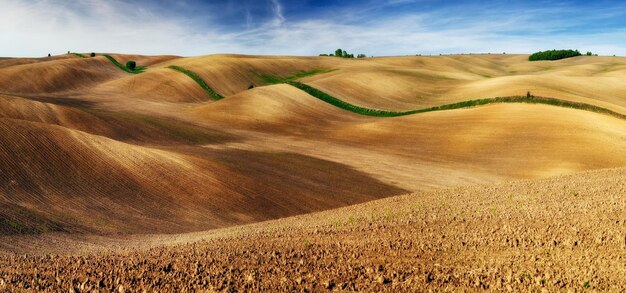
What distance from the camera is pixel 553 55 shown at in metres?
179

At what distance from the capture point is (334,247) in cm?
1280

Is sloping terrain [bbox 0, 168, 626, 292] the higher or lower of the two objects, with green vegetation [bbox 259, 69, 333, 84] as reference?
lower

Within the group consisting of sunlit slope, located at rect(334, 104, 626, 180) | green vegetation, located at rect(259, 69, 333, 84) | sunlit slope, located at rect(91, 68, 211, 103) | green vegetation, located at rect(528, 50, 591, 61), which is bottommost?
sunlit slope, located at rect(334, 104, 626, 180)

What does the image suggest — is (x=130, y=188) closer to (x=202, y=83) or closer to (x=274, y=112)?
(x=274, y=112)

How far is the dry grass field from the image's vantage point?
10539 millimetres

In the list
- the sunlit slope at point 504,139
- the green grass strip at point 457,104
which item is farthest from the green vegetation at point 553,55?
the sunlit slope at point 504,139

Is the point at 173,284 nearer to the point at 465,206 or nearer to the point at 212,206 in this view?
the point at 465,206

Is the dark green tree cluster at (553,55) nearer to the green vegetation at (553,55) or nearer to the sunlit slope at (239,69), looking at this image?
the green vegetation at (553,55)

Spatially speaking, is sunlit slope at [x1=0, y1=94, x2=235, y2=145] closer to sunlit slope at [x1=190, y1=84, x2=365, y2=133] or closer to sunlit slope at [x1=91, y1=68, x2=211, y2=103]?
sunlit slope at [x1=190, y1=84, x2=365, y2=133]

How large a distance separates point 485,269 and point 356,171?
1165 inches

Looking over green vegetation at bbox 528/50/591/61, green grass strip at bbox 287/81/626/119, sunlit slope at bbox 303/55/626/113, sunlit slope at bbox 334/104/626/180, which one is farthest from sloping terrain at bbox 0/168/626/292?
green vegetation at bbox 528/50/591/61

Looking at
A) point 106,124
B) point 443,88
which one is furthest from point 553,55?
point 106,124

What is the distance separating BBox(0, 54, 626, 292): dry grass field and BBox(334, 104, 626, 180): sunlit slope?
261 millimetres

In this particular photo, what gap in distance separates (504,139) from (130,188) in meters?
35.1
